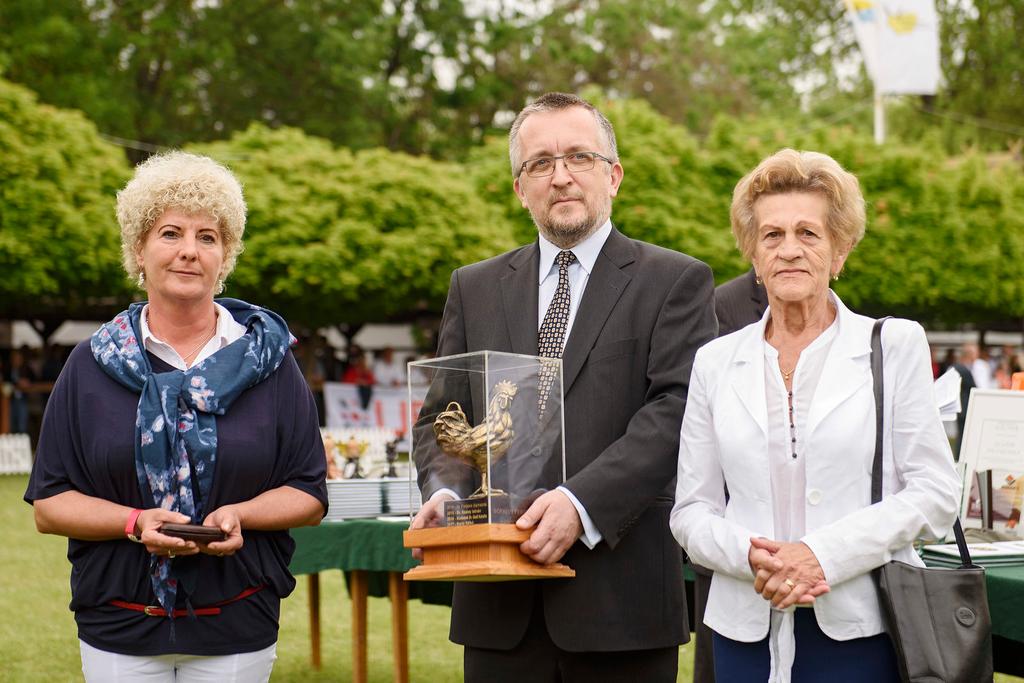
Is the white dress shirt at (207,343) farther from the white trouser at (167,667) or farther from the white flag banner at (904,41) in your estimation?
the white flag banner at (904,41)

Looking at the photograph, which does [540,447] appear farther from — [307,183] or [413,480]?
[307,183]

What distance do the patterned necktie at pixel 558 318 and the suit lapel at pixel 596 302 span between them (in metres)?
0.03

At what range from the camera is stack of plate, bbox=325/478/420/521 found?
18.9ft

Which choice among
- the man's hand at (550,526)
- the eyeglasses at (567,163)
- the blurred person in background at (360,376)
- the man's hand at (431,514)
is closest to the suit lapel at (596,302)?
the eyeglasses at (567,163)

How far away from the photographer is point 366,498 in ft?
19.0

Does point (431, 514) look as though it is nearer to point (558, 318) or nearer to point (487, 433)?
point (487, 433)

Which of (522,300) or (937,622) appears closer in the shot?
(937,622)

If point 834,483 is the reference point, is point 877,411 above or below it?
above

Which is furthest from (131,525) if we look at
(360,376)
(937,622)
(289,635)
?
(360,376)

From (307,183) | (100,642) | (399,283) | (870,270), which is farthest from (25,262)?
(100,642)

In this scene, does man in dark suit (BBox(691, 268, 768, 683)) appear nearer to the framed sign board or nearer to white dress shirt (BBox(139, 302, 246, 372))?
the framed sign board

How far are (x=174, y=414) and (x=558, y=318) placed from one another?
1104mm

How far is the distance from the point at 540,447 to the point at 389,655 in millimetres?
5011

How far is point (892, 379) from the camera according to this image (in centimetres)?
297
